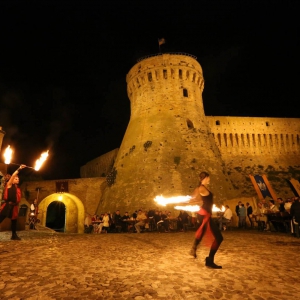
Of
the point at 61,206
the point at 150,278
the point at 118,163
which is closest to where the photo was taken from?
the point at 150,278

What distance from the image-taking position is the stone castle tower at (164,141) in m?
19.5

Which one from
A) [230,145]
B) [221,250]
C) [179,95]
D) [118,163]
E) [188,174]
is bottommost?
[221,250]

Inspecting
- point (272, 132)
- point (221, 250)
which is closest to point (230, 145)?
point (272, 132)

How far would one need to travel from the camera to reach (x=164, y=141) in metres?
21.8

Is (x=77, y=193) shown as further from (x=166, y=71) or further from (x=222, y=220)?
(x=222, y=220)

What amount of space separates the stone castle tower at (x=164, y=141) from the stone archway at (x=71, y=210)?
5.03 m

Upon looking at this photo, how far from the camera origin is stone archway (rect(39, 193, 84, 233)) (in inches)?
983

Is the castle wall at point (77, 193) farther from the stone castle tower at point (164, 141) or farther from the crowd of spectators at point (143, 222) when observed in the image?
the crowd of spectators at point (143, 222)

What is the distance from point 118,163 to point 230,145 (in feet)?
46.1

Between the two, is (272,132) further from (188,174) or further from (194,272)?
(194,272)

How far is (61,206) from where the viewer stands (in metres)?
39.8

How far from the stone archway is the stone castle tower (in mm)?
5034

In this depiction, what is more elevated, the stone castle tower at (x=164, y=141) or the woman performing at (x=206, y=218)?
the stone castle tower at (x=164, y=141)

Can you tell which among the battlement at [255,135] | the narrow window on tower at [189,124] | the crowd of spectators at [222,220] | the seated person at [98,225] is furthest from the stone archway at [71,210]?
the battlement at [255,135]
